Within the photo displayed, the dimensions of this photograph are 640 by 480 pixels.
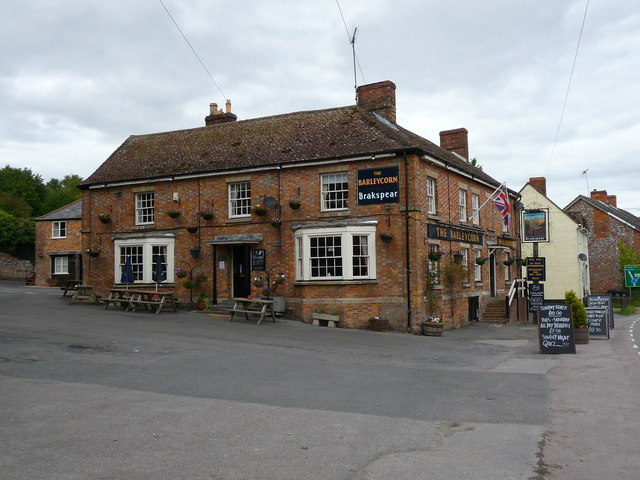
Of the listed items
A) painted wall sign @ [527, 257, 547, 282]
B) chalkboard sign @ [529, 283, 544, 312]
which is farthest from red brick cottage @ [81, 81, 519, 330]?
chalkboard sign @ [529, 283, 544, 312]

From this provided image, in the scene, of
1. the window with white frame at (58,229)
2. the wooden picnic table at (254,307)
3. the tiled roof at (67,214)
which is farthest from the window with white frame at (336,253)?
the window with white frame at (58,229)

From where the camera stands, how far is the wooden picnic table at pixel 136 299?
70.2 ft

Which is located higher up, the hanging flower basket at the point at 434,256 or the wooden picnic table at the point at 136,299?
the hanging flower basket at the point at 434,256

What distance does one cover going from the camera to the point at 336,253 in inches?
820

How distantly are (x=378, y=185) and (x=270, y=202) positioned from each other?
4105 millimetres

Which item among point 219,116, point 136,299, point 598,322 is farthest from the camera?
point 219,116

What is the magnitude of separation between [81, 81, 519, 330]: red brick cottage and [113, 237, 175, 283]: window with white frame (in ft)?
0.19

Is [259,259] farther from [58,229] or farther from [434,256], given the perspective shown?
[58,229]

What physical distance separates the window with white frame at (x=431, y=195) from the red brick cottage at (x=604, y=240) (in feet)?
95.9

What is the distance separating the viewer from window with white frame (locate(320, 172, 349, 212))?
21062mm

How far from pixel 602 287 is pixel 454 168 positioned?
3097 cm

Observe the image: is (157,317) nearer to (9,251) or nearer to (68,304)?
(68,304)

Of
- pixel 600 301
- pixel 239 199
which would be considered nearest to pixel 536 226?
pixel 600 301

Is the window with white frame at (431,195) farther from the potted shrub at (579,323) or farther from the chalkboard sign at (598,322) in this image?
the chalkboard sign at (598,322)
